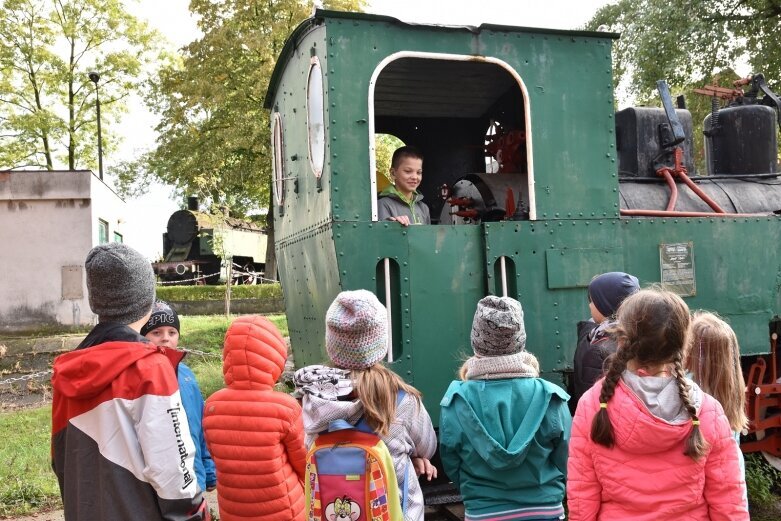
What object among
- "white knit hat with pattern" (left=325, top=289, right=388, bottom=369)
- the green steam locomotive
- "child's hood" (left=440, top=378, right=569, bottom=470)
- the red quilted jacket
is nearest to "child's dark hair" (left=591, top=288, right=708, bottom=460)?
"child's hood" (left=440, top=378, right=569, bottom=470)

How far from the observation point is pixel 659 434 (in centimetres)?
213

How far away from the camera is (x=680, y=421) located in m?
2.15

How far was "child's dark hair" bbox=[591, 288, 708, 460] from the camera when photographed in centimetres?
219

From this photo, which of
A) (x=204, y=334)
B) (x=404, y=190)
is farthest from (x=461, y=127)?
(x=204, y=334)

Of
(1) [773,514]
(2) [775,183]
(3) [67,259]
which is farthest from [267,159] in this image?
(1) [773,514]

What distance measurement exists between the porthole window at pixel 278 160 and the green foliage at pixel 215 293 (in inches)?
522

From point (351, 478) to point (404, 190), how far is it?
8.59 feet

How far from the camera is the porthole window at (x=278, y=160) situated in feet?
18.3

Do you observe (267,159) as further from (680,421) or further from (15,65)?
(680,421)

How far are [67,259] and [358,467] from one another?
14.1m

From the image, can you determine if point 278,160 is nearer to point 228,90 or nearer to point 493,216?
point 493,216

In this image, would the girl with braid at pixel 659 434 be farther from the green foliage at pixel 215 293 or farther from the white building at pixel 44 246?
the green foliage at pixel 215 293

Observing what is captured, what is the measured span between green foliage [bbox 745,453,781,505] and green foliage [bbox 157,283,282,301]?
14553 mm

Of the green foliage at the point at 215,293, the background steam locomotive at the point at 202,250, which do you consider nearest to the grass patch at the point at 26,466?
the green foliage at the point at 215,293
